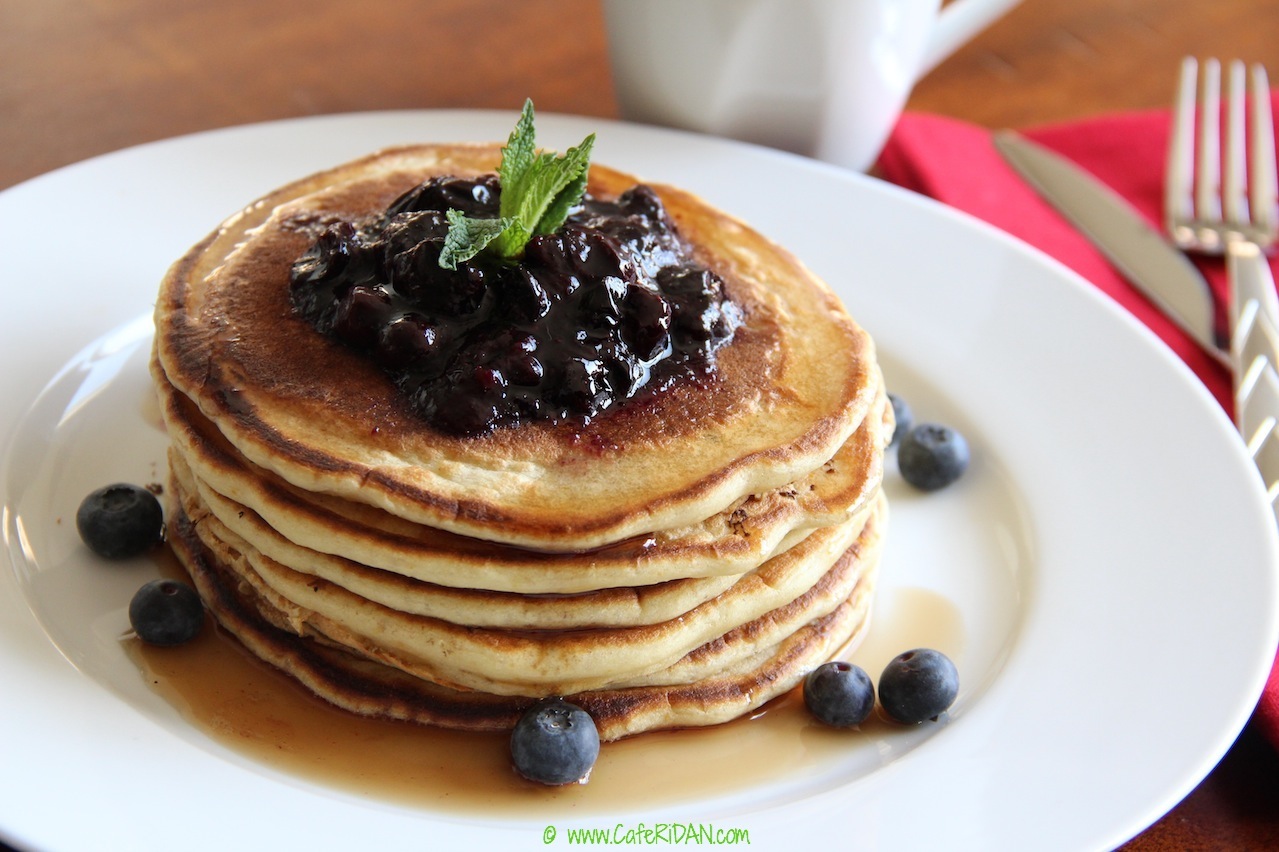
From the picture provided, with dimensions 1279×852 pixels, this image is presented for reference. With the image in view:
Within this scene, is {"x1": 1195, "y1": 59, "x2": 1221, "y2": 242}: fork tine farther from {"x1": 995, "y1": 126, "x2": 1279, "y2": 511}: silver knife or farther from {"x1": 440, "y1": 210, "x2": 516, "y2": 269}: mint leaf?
{"x1": 440, "y1": 210, "x2": 516, "y2": 269}: mint leaf

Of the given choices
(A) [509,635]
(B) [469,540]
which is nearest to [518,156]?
(B) [469,540]

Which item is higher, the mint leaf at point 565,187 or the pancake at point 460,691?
the mint leaf at point 565,187

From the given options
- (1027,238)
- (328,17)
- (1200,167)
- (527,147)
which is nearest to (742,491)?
(527,147)

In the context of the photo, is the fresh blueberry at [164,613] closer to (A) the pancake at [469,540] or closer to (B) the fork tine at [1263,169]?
(A) the pancake at [469,540]

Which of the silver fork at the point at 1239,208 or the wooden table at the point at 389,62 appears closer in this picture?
the silver fork at the point at 1239,208

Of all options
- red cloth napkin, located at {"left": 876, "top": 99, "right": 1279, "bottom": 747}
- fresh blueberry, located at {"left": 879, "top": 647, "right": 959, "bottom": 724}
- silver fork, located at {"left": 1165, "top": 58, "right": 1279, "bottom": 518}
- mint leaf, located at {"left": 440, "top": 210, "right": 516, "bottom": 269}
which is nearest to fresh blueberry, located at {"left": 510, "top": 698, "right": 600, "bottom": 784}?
fresh blueberry, located at {"left": 879, "top": 647, "right": 959, "bottom": 724}

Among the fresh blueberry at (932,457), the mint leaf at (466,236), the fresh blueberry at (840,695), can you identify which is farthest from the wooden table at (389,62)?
the fresh blueberry at (840,695)
